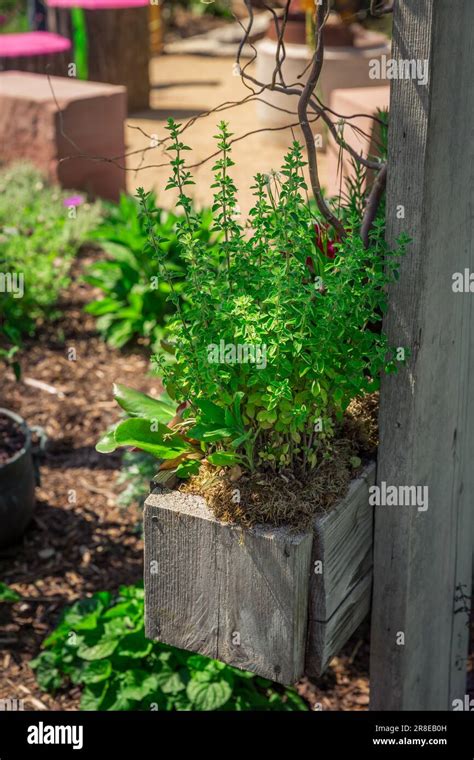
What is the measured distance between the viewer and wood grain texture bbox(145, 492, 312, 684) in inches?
75.3

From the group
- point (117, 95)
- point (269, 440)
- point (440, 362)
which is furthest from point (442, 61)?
point (117, 95)

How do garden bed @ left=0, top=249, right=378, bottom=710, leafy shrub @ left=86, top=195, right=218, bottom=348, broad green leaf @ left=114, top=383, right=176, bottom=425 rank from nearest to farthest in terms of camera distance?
broad green leaf @ left=114, top=383, right=176, bottom=425, garden bed @ left=0, top=249, right=378, bottom=710, leafy shrub @ left=86, top=195, right=218, bottom=348

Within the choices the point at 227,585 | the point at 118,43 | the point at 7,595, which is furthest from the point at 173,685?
the point at 118,43

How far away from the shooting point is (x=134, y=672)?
285 centimetres

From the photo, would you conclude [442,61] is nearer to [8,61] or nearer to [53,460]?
[53,460]

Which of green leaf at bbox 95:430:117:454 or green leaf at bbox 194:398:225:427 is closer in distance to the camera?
green leaf at bbox 194:398:225:427

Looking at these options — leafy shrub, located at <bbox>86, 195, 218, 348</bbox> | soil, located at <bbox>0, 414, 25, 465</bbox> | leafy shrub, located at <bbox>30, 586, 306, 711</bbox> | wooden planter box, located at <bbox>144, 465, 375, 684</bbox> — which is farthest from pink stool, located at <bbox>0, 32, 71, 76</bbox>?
wooden planter box, located at <bbox>144, 465, 375, 684</bbox>

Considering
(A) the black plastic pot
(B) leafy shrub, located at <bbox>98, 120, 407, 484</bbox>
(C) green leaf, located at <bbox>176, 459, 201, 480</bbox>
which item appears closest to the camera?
(B) leafy shrub, located at <bbox>98, 120, 407, 484</bbox>

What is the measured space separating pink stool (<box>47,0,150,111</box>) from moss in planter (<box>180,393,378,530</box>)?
947 cm

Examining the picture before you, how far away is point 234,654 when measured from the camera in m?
2.01

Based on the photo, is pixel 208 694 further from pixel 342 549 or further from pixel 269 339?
pixel 269 339

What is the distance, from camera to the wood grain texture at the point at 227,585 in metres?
1.91

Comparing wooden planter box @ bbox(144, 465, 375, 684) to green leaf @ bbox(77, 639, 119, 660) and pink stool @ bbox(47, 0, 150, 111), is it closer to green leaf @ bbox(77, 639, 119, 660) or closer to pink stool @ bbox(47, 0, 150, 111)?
green leaf @ bbox(77, 639, 119, 660)

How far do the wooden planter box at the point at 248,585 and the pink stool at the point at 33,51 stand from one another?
6.58m
